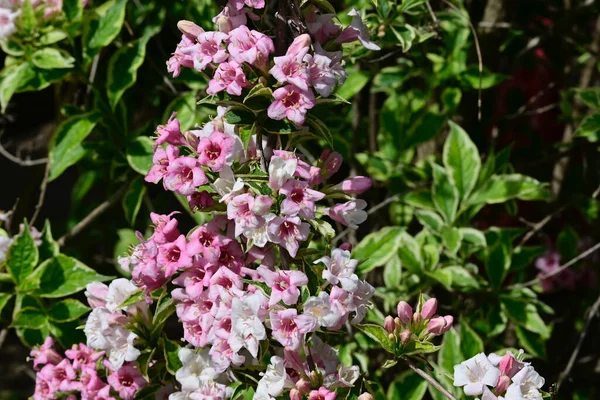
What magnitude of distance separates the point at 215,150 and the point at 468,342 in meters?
0.81

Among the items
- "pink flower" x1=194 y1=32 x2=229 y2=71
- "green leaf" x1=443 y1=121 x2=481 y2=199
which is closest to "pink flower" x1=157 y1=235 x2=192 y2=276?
"pink flower" x1=194 y1=32 x2=229 y2=71

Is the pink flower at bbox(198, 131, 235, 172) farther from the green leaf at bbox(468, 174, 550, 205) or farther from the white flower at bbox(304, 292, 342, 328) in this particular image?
the green leaf at bbox(468, 174, 550, 205)

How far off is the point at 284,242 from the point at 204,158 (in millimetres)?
139

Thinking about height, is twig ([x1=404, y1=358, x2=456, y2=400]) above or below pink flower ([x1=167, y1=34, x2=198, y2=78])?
below

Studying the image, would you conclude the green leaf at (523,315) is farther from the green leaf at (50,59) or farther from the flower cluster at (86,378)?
the green leaf at (50,59)

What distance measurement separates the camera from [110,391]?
1.25m

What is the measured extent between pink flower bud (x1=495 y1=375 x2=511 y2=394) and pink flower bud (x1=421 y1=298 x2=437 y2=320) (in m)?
0.12

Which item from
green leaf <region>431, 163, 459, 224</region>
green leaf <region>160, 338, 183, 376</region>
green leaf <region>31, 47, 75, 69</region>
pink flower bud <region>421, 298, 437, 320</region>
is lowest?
green leaf <region>431, 163, 459, 224</region>

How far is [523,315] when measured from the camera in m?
1.74

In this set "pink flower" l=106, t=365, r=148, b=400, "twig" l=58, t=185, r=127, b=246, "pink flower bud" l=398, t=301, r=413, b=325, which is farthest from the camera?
"twig" l=58, t=185, r=127, b=246

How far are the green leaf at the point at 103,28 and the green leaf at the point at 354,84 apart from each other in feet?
1.52

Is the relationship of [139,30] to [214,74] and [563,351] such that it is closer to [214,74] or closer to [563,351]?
[214,74]

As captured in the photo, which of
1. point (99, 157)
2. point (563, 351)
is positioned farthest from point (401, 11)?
point (563, 351)

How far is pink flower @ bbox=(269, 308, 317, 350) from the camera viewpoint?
39.0 inches
